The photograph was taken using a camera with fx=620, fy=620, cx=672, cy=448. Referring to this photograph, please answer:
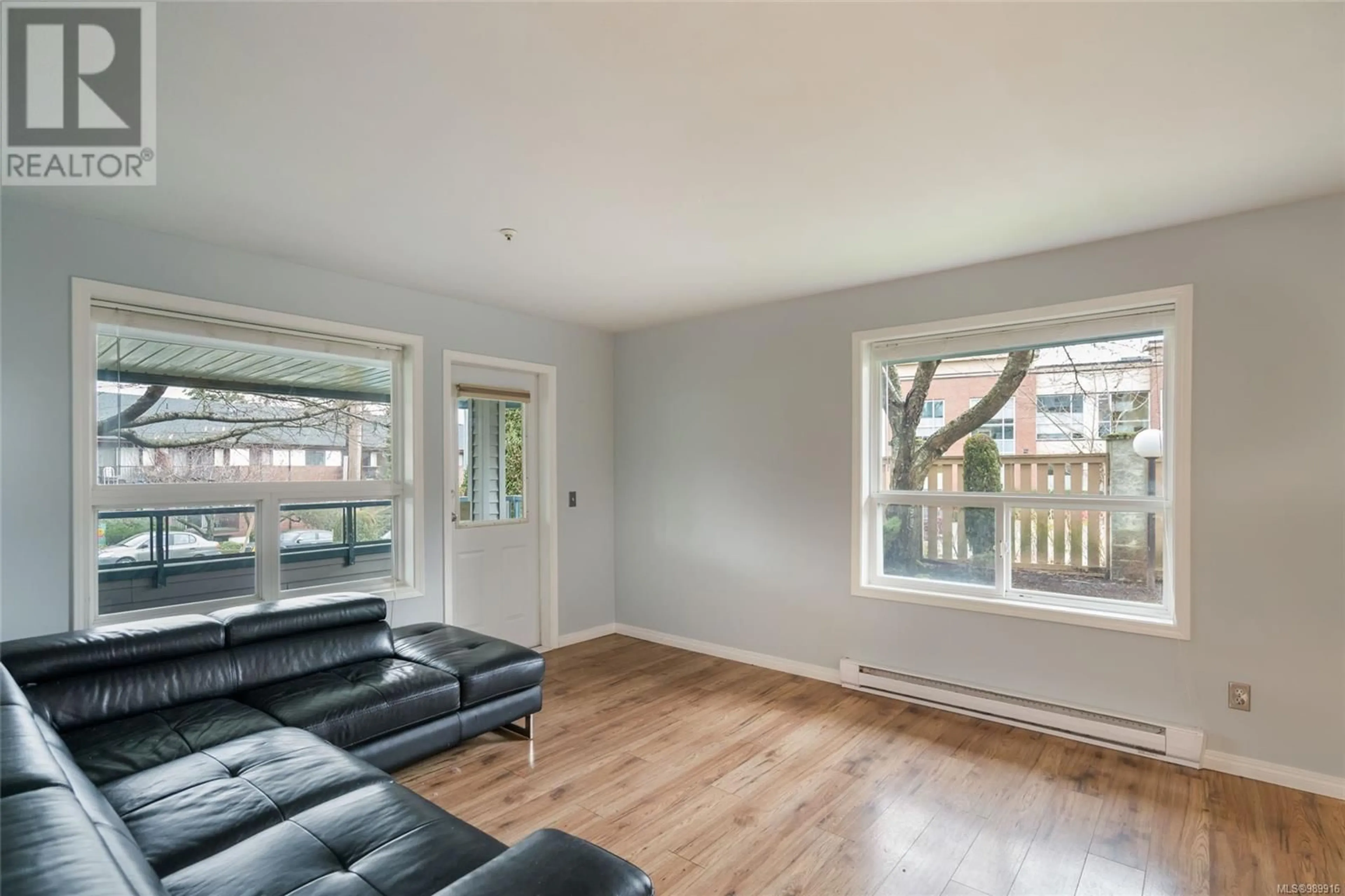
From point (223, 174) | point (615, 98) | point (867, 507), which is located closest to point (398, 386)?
point (223, 174)

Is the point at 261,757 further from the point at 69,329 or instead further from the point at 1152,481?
the point at 1152,481

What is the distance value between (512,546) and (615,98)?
3348mm

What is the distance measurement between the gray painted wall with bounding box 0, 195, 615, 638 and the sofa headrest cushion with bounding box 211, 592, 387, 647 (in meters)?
0.71

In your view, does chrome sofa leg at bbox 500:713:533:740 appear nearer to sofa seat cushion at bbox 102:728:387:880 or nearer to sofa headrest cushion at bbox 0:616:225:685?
sofa seat cushion at bbox 102:728:387:880

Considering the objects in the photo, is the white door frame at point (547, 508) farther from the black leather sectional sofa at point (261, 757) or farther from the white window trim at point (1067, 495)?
the white window trim at point (1067, 495)

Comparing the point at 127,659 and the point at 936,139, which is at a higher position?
the point at 936,139

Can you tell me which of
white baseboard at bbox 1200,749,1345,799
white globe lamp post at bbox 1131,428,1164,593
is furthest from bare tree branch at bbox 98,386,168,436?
white baseboard at bbox 1200,749,1345,799

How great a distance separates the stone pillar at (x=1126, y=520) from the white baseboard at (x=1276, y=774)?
2.64 ft

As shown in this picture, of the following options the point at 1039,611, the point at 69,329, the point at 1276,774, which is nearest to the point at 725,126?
the point at 1039,611

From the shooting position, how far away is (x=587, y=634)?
4914mm

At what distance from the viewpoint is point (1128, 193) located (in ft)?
8.26

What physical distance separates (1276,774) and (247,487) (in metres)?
4.95

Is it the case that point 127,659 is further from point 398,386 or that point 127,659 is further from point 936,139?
point 936,139

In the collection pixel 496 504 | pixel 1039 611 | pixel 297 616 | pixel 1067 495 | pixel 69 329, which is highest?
pixel 69 329
